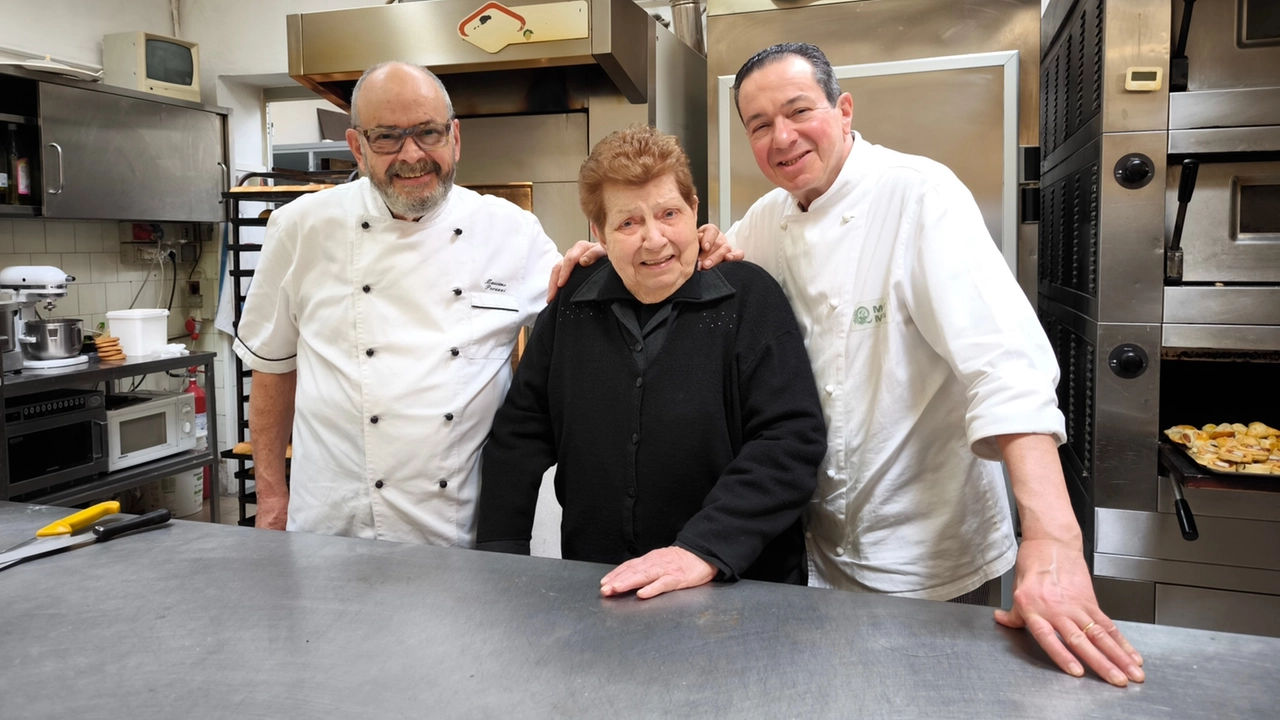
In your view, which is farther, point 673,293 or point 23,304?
point 23,304

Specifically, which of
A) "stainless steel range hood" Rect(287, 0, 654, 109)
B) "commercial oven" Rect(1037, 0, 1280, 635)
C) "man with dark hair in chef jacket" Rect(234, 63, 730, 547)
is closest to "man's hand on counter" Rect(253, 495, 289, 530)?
"man with dark hair in chef jacket" Rect(234, 63, 730, 547)

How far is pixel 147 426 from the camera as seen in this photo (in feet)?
14.1

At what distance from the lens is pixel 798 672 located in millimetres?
917

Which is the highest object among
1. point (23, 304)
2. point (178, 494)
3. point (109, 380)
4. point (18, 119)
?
point (18, 119)

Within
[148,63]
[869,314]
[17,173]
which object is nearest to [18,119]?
[17,173]

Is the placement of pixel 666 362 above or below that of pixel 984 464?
above

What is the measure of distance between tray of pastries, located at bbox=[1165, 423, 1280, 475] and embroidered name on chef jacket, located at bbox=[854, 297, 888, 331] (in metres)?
0.82

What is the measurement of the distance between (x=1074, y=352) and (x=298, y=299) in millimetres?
1909

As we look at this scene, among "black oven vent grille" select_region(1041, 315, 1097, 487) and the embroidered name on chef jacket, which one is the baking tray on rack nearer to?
"black oven vent grille" select_region(1041, 315, 1097, 487)

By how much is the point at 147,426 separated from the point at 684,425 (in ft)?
12.5

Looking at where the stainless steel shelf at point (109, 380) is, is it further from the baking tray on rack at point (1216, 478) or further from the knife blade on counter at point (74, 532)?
the baking tray on rack at point (1216, 478)

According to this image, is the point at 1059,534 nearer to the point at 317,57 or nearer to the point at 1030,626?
the point at 1030,626

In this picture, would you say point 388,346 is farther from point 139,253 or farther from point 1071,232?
point 139,253

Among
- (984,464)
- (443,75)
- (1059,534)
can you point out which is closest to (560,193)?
(443,75)
